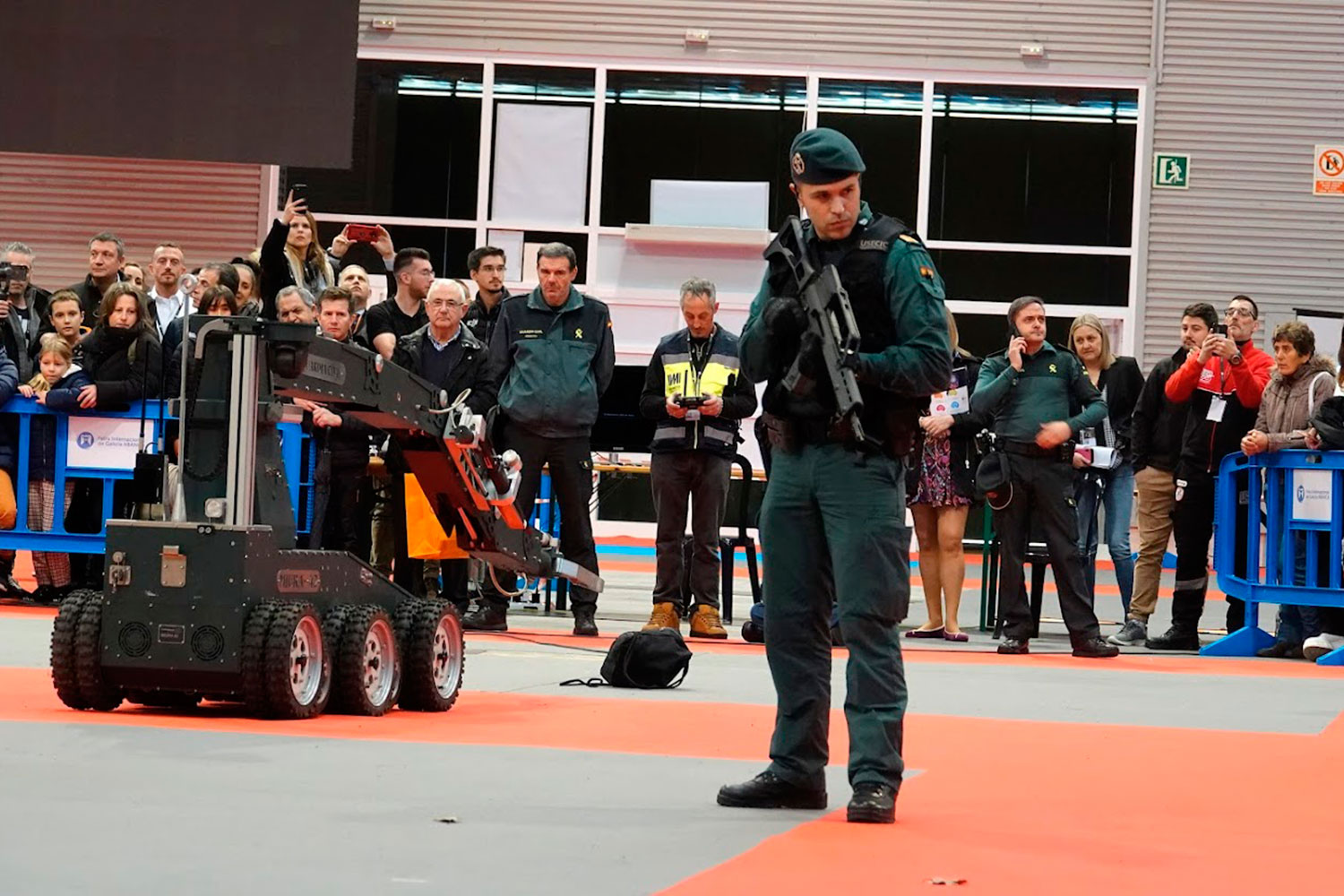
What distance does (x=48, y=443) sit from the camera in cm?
1181

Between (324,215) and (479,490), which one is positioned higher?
(324,215)

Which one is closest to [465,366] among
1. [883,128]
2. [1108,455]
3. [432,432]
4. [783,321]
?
[432,432]

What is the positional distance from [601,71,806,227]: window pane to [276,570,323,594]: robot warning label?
13.9m

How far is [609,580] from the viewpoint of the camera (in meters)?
15.9

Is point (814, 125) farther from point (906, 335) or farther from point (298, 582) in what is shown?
point (906, 335)

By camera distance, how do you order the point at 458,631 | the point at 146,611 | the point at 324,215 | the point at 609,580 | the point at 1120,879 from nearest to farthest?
the point at 1120,879, the point at 146,611, the point at 458,631, the point at 609,580, the point at 324,215

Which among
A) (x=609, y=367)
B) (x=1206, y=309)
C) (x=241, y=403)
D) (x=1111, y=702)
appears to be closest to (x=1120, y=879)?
(x=241, y=403)

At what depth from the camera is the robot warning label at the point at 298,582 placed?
A: 6871 mm

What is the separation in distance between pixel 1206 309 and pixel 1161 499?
1246 mm

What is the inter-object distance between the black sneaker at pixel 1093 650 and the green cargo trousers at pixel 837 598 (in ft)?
18.6

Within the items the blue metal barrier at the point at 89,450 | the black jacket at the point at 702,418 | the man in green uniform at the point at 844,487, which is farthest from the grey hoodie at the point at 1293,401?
the man in green uniform at the point at 844,487

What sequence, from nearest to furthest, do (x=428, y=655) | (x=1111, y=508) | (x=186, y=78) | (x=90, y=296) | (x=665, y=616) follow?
(x=428, y=655) → (x=665, y=616) → (x=1111, y=508) → (x=90, y=296) → (x=186, y=78)

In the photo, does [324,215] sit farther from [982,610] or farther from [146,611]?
[146,611]

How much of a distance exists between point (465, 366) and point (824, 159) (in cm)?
602
